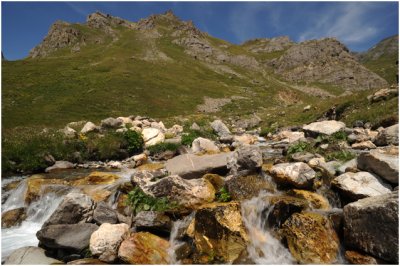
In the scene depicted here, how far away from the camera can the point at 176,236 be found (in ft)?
33.4

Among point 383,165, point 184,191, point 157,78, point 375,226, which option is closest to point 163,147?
point 184,191

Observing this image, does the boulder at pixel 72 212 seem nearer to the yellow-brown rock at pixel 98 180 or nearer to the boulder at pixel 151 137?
the yellow-brown rock at pixel 98 180

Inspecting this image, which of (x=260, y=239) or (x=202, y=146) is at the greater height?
(x=202, y=146)

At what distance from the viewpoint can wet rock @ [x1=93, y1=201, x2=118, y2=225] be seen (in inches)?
440

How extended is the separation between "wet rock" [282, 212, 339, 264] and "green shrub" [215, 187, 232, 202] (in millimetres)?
2673

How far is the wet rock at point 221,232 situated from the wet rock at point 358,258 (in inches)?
109

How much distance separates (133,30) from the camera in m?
198

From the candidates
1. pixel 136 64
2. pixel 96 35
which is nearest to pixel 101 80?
pixel 136 64

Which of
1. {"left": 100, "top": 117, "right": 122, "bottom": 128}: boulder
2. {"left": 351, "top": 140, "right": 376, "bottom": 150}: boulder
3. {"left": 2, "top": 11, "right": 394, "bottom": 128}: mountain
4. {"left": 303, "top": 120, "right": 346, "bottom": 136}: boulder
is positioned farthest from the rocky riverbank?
{"left": 2, "top": 11, "right": 394, "bottom": 128}: mountain

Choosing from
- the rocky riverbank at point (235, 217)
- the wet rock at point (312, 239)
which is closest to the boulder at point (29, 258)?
the rocky riverbank at point (235, 217)

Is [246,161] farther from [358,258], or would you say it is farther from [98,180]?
[98,180]

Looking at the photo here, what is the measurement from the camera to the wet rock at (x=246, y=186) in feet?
35.8

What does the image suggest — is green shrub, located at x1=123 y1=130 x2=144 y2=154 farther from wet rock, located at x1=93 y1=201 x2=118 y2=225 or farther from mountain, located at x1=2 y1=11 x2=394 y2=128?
mountain, located at x1=2 y1=11 x2=394 y2=128

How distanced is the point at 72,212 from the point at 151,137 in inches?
629
